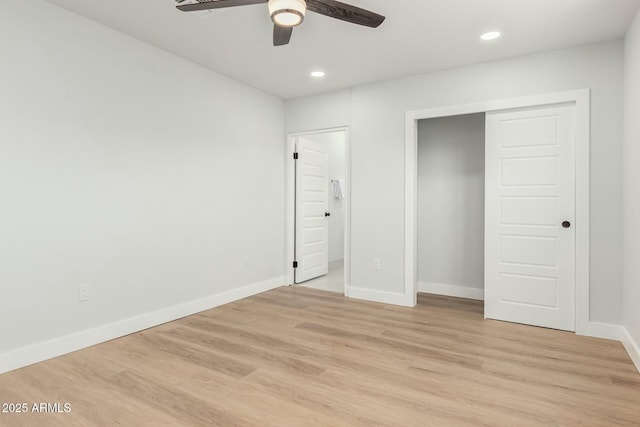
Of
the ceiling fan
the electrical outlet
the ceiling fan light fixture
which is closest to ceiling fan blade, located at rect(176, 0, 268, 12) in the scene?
the ceiling fan

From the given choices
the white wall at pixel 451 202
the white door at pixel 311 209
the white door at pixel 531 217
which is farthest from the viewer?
the white door at pixel 311 209

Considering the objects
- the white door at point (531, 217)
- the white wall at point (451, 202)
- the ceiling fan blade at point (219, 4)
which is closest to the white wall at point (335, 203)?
the white wall at point (451, 202)

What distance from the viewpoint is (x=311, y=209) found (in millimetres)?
5367

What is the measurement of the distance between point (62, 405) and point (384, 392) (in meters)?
1.89

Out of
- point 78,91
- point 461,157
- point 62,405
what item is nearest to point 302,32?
point 78,91

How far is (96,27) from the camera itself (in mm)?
2912

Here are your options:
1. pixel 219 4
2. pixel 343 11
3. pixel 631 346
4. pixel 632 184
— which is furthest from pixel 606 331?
pixel 219 4

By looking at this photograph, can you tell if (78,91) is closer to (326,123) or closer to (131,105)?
(131,105)

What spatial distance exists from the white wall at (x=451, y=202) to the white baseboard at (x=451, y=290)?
1 centimetres

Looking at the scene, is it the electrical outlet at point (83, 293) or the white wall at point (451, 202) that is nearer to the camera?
the electrical outlet at point (83, 293)

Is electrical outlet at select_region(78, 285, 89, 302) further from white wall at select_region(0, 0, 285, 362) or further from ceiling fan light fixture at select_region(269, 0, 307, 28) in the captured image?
ceiling fan light fixture at select_region(269, 0, 307, 28)

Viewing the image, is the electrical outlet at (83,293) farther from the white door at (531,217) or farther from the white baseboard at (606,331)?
the white baseboard at (606,331)

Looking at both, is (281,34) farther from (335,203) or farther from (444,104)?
(335,203)

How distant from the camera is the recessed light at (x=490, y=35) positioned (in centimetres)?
301
